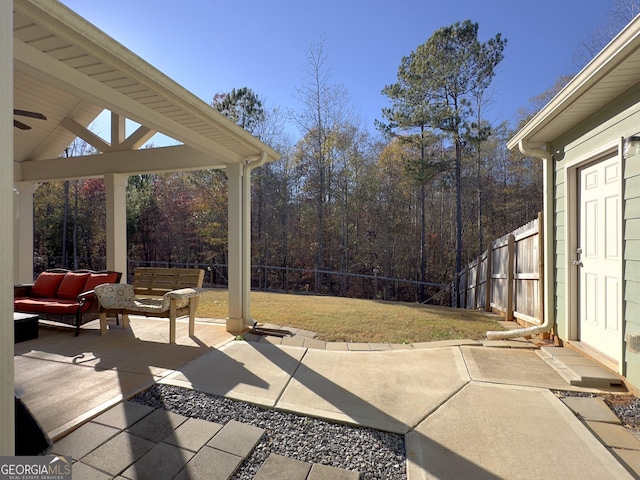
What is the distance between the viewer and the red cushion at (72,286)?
4.17m

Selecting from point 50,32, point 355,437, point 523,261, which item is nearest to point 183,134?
point 50,32

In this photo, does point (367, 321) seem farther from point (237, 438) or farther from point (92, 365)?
point (92, 365)

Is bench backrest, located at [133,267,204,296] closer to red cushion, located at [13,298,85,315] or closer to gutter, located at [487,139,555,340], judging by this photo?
red cushion, located at [13,298,85,315]

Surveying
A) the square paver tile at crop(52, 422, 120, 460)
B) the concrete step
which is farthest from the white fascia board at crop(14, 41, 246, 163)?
the concrete step

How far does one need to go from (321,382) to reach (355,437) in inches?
28.7

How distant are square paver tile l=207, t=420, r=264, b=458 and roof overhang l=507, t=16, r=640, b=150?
3275 mm

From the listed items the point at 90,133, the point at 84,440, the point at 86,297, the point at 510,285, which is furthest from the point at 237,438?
the point at 90,133

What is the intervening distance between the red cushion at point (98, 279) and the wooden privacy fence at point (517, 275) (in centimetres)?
536

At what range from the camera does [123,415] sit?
195 centimetres

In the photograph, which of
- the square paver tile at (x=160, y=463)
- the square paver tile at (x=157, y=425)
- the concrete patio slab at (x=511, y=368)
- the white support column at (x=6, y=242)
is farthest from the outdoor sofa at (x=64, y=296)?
the concrete patio slab at (x=511, y=368)

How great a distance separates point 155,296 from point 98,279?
759 millimetres

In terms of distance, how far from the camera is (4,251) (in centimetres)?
79

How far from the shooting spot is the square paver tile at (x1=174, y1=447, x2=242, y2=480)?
1472 millimetres

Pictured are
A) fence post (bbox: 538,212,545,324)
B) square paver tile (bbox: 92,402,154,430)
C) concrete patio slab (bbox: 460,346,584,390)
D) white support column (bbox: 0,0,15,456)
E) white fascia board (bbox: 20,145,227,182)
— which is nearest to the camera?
white support column (bbox: 0,0,15,456)
